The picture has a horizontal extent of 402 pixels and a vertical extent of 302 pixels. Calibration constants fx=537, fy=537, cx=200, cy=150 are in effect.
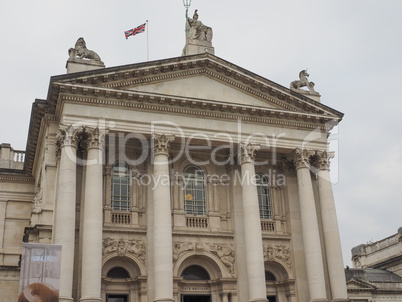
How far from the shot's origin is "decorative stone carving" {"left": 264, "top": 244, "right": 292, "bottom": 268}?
2741cm

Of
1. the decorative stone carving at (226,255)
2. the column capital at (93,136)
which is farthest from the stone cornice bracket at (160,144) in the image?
the decorative stone carving at (226,255)

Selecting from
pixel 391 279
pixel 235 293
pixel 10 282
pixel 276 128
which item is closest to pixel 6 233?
pixel 10 282

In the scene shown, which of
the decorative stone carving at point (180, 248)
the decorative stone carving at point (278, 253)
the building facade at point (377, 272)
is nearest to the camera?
the decorative stone carving at point (180, 248)

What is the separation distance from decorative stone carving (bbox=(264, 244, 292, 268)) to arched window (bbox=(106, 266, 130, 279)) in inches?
279

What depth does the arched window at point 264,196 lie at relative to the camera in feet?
95.0

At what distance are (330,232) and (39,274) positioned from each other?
1529 centimetres

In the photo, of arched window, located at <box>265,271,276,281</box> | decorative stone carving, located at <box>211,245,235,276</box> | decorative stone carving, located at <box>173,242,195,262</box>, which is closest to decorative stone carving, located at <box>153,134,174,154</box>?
decorative stone carving, located at <box>173,242,195,262</box>

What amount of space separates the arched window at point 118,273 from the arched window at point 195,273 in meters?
2.85

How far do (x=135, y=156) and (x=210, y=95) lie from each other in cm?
498

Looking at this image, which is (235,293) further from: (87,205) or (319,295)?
(87,205)

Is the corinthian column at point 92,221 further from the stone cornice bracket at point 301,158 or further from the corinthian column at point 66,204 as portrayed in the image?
the stone cornice bracket at point 301,158

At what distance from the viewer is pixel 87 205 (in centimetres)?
2323

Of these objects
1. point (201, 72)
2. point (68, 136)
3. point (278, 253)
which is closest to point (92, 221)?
point (68, 136)

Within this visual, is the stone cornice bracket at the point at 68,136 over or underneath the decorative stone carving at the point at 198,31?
underneath
